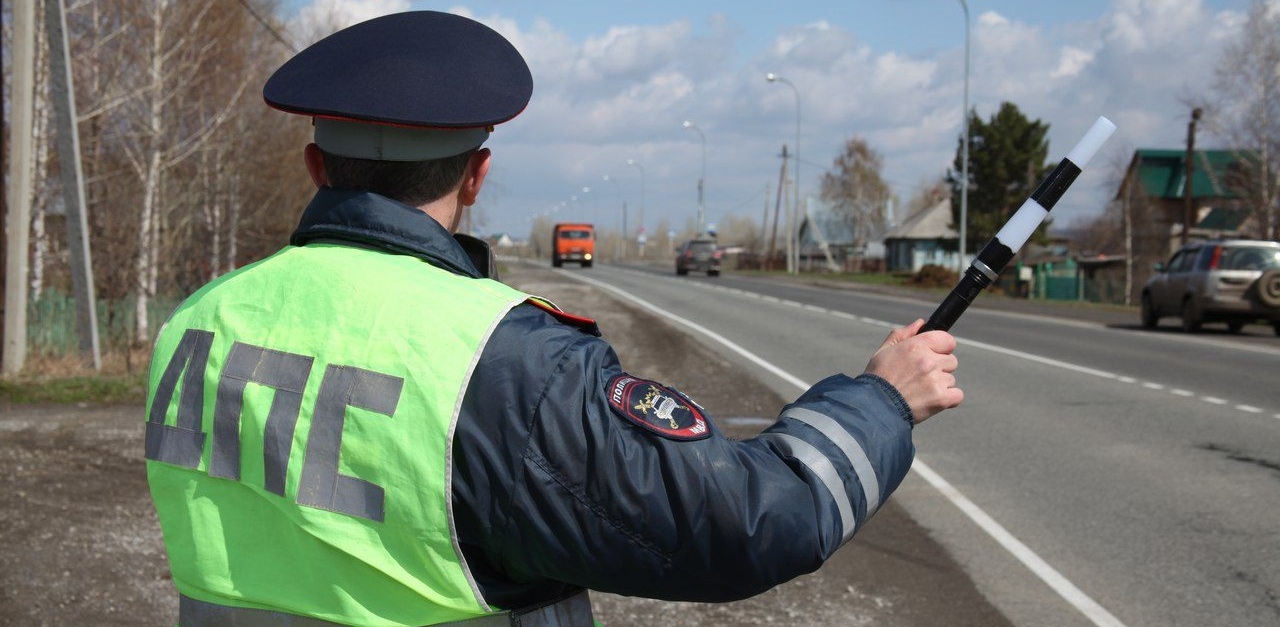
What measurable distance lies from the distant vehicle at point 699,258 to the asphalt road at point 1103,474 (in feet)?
130

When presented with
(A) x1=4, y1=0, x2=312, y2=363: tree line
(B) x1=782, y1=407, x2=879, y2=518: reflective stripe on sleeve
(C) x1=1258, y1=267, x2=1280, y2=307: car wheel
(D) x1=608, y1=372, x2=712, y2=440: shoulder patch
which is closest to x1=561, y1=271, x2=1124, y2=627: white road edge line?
(B) x1=782, y1=407, x2=879, y2=518: reflective stripe on sleeve

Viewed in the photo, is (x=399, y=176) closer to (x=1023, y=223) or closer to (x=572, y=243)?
(x=1023, y=223)

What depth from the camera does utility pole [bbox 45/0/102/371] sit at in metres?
12.0

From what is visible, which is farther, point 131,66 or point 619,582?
point 131,66

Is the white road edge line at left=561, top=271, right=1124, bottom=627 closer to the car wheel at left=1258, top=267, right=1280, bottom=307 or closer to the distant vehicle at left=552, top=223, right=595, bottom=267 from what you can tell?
the car wheel at left=1258, top=267, right=1280, bottom=307

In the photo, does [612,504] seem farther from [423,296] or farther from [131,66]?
[131,66]

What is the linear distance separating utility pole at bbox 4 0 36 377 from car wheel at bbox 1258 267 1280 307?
717 inches

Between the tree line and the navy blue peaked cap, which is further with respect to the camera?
the tree line

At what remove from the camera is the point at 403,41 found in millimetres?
1680

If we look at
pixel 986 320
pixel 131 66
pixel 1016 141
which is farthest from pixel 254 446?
pixel 1016 141

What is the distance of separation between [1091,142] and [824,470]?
70 centimetres

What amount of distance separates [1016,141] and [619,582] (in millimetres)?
66958

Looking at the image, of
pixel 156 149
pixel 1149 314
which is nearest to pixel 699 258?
pixel 1149 314

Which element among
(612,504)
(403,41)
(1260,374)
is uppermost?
(403,41)
